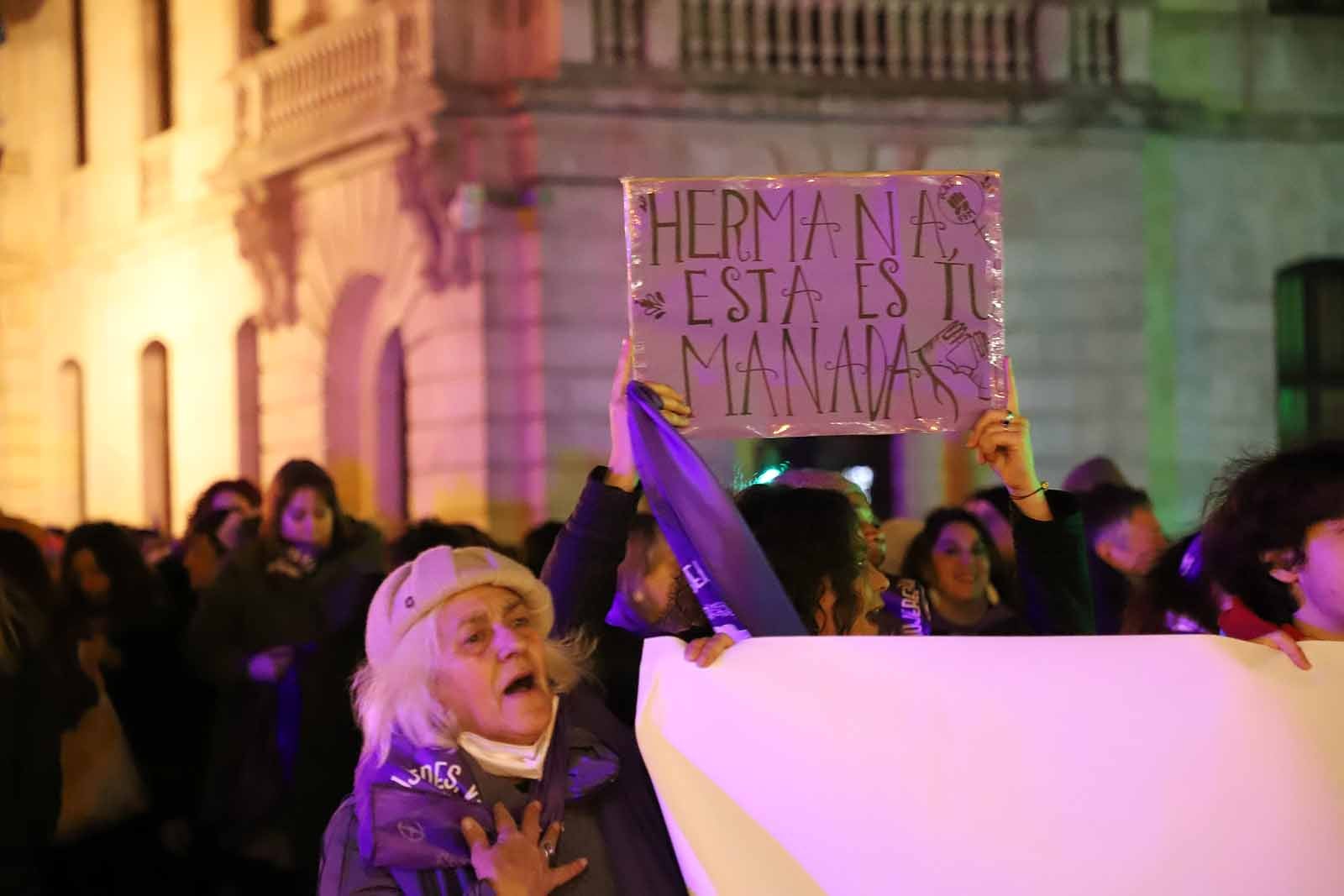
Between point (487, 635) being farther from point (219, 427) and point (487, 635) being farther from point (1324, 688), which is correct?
point (219, 427)

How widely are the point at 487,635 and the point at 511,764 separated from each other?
0.22m

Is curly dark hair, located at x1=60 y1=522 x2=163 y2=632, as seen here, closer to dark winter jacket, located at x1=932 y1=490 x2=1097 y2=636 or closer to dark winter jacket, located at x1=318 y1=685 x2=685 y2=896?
dark winter jacket, located at x1=318 y1=685 x2=685 y2=896

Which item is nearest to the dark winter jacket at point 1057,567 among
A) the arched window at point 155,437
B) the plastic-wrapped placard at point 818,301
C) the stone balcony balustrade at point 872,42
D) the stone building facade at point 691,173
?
the plastic-wrapped placard at point 818,301

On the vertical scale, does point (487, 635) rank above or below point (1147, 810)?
above

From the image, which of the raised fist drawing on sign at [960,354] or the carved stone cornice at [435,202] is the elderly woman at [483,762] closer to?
the raised fist drawing on sign at [960,354]

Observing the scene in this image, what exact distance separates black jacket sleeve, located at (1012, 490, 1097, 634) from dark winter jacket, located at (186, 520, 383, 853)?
2911mm

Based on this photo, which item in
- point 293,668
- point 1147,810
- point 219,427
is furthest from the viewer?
point 219,427

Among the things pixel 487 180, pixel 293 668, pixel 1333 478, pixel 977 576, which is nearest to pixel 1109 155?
pixel 487 180

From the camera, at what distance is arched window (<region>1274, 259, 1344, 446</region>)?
12.4 metres

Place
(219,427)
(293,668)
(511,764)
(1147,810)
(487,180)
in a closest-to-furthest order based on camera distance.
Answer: (1147,810)
(511,764)
(293,668)
(487,180)
(219,427)

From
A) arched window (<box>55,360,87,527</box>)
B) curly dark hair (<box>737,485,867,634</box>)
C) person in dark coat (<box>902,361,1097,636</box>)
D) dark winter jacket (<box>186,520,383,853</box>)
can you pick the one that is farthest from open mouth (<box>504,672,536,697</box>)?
arched window (<box>55,360,87,527</box>)

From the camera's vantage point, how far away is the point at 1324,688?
2406 millimetres

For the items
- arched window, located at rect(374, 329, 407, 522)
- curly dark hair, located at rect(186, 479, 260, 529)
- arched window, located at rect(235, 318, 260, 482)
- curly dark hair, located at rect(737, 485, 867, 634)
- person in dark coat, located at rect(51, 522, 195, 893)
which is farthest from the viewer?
arched window, located at rect(235, 318, 260, 482)

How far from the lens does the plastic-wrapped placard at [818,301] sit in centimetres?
283
